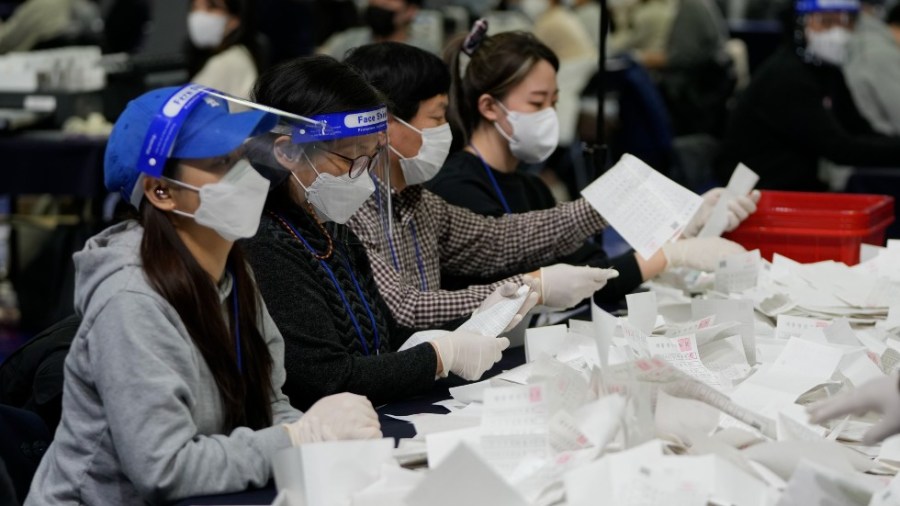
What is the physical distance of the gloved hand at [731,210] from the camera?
10.7 ft

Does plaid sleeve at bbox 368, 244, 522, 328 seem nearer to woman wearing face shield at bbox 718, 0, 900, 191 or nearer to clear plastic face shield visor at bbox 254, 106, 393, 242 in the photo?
clear plastic face shield visor at bbox 254, 106, 393, 242

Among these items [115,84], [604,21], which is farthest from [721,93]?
[604,21]

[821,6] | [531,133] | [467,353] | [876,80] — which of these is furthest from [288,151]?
[876,80]

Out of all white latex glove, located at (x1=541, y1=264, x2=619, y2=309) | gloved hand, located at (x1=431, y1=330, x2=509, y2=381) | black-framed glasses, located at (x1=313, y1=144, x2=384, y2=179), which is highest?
black-framed glasses, located at (x1=313, y1=144, x2=384, y2=179)

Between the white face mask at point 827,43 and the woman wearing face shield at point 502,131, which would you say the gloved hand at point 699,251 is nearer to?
the woman wearing face shield at point 502,131

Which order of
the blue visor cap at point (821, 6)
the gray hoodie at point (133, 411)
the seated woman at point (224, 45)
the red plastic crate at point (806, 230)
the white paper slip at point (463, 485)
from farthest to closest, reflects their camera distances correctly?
the seated woman at point (224, 45), the blue visor cap at point (821, 6), the red plastic crate at point (806, 230), the gray hoodie at point (133, 411), the white paper slip at point (463, 485)

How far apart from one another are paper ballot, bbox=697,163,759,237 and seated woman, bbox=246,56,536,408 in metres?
1.14

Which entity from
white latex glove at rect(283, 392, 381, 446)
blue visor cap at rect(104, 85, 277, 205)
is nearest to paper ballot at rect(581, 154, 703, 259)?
white latex glove at rect(283, 392, 381, 446)

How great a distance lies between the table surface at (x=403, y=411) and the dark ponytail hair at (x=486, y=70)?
950 mm

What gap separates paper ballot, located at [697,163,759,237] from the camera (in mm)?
3260

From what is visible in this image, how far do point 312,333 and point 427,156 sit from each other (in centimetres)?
79

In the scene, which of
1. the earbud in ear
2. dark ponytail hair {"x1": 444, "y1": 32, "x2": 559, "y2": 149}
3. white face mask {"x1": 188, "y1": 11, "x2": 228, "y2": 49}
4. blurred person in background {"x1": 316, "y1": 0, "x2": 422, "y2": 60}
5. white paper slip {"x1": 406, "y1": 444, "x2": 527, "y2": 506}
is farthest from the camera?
blurred person in background {"x1": 316, "y1": 0, "x2": 422, "y2": 60}

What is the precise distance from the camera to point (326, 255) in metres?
2.32

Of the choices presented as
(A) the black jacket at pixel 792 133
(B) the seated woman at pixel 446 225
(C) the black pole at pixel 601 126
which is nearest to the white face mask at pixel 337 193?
(B) the seated woman at pixel 446 225
